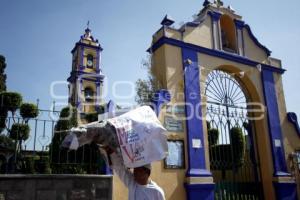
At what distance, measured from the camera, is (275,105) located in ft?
32.7

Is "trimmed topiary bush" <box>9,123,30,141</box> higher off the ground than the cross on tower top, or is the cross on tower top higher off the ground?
the cross on tower top

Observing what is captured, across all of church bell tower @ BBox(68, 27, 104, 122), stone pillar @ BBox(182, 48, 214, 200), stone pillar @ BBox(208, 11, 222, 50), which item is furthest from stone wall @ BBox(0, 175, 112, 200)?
church bell tower @ BBox(68, 27, 104, 122)

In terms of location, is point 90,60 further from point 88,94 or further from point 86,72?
point 88,94

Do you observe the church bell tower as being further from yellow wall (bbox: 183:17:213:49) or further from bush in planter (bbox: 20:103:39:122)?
bush in planter (bbox: 20:103:39:122)

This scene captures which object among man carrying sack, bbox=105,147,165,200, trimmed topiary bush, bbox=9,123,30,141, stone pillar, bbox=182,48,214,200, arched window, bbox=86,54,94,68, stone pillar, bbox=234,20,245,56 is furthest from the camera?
arched window, bbox=86,54,94,68

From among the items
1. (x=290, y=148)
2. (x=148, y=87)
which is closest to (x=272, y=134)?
(x=290, y=148)

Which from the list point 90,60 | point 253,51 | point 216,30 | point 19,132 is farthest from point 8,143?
point 90,60

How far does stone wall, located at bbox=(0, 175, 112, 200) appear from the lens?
493cm

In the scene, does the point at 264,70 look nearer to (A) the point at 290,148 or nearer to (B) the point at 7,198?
(A) the point at 290,148

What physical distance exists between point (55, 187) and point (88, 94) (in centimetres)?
1921

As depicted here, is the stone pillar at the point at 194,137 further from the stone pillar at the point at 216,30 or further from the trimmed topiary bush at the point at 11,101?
the trimmed topiary bush at the point at 11,101

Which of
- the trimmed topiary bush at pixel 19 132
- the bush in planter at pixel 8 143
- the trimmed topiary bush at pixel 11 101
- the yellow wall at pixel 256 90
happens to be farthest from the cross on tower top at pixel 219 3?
the bush in planter at pixel 8 143

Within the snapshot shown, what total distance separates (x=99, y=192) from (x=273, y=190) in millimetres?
5790

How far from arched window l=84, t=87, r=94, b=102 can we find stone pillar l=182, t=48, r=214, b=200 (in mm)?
16031
